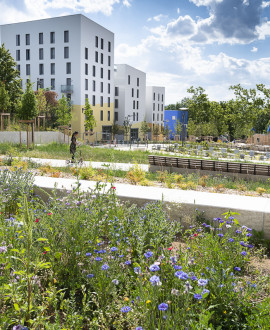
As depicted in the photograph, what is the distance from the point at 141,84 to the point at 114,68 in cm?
688

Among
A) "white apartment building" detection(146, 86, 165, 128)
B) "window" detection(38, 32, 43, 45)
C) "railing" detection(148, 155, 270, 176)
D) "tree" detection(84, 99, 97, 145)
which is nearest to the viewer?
"railing" detection(148, 155, 270, 176)

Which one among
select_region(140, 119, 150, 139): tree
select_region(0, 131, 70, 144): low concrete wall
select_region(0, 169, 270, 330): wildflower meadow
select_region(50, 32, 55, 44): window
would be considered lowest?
select_region(0, 169, 270, 330): wildflower meadow

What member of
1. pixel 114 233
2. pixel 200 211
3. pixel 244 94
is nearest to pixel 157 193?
pixel 200 211

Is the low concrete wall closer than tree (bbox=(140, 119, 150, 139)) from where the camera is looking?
Yes

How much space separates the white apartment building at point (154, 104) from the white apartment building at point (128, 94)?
1107 centimetres

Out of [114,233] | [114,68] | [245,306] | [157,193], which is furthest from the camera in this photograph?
[114,68]

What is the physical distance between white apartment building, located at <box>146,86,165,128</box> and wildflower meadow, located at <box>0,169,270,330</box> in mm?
73478

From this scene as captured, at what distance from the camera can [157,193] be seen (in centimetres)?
607

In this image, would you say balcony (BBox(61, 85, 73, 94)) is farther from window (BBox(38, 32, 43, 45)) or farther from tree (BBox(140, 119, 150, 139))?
tree (BBox(140, 119, 150, 139))

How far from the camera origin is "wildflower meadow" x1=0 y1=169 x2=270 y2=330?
2.42 m

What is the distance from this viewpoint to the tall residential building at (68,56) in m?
49.5

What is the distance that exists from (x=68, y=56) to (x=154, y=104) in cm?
3337

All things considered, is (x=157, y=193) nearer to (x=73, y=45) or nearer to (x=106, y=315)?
(x=106, y=315)

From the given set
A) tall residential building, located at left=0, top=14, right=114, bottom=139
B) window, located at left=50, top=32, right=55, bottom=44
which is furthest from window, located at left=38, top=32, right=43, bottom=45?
window, located at left=50, top=32, right=55, bottom=44
